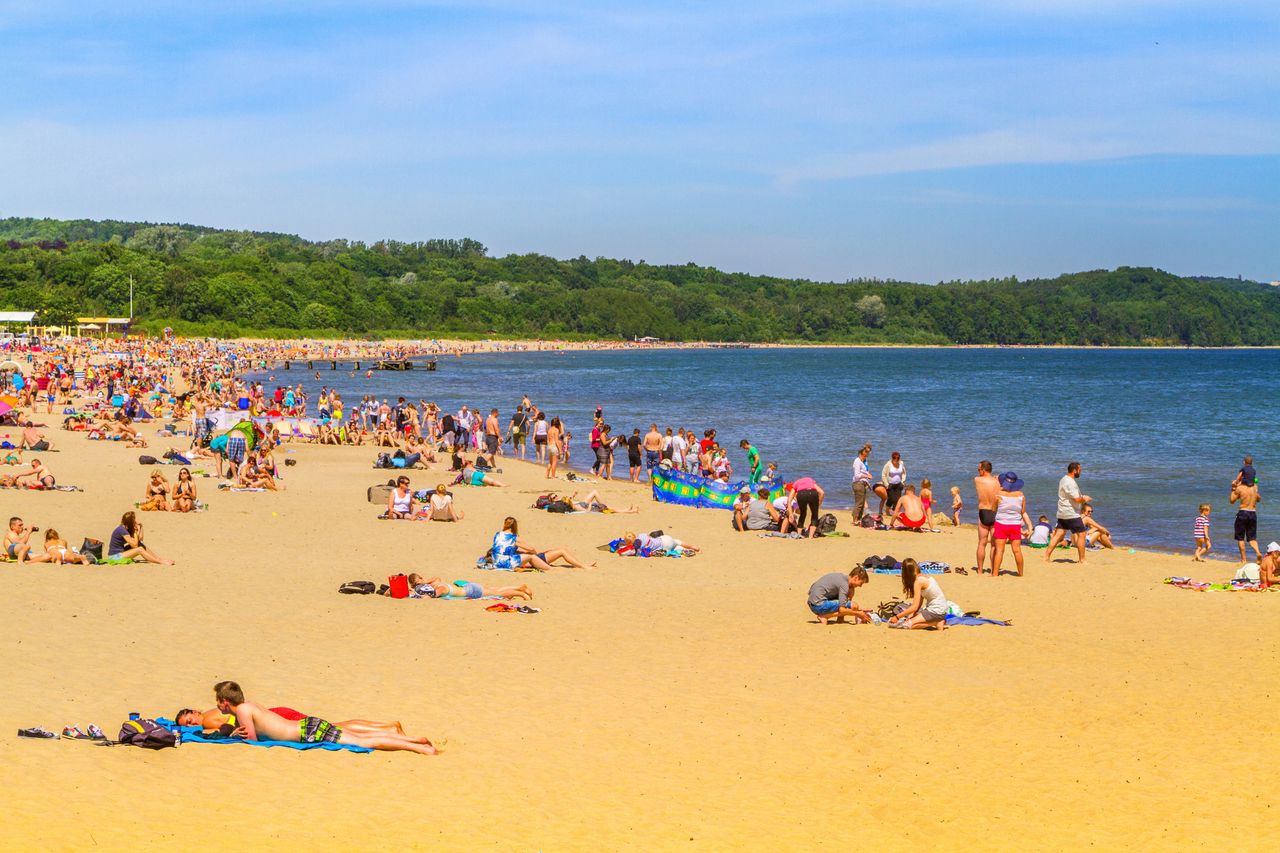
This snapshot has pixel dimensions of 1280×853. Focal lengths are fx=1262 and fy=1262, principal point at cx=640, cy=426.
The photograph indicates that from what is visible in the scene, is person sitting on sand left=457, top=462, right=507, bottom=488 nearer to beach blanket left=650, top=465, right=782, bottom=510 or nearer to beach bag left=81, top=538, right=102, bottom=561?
beach blanket left=650, top=465, right=782, bottom=510

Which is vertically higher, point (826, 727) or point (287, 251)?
point (287, 251)

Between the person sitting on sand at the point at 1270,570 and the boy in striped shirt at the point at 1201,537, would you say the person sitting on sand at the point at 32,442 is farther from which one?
the person sitting on sand at the point at 1270,570

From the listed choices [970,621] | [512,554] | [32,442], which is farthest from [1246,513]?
[32,442]

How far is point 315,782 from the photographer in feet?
25.7

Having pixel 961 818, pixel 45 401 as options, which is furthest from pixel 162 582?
pixel 45 401

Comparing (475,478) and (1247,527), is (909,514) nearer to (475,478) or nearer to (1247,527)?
(1247,527)

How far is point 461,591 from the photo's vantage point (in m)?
13.3

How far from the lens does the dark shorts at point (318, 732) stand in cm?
848

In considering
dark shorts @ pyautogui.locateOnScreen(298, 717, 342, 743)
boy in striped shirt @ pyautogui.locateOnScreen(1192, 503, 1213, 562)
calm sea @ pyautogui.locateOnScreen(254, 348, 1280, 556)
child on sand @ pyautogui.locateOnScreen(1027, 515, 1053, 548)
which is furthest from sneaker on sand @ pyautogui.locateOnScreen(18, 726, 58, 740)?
calm sea @ pyautogui.locateOnScreen(254, 348, 1280, 556)

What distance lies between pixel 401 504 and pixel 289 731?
36.0 ft

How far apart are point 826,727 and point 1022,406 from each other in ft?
194

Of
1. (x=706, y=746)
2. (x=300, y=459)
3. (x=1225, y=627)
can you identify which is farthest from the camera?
(x=300, y=459)

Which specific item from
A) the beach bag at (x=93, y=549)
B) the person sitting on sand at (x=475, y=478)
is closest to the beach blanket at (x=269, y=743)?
the beach bag at (x=93, y=549)

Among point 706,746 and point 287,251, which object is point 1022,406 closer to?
point 706,746
